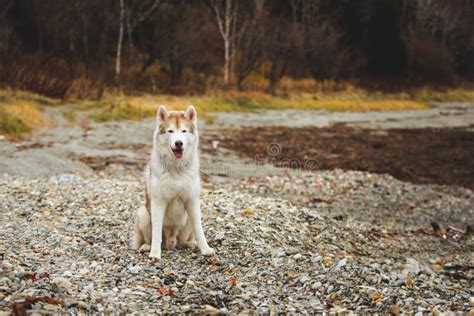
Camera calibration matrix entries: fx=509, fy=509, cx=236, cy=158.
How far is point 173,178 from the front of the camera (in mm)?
6520

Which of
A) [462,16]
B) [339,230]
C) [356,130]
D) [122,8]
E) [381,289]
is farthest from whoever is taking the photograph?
[462,16]

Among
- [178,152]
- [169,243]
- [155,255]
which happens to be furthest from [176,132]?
[169,243]

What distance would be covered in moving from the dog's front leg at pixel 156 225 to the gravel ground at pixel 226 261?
8.1 inches

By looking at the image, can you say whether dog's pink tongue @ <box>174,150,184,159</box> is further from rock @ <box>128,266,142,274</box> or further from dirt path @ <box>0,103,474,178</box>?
dirt path @ <box>0,103,474,178</box>

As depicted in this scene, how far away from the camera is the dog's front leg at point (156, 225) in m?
6.61

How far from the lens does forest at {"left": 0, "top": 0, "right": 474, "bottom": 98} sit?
33.6 metres

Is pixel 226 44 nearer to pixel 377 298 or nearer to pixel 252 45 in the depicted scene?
pixel 252 45

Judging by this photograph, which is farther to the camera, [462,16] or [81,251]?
[462,16]

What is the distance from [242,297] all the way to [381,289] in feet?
5.75

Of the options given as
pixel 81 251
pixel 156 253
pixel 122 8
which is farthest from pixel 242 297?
pixel 122 8

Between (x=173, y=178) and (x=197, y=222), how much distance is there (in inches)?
30.8

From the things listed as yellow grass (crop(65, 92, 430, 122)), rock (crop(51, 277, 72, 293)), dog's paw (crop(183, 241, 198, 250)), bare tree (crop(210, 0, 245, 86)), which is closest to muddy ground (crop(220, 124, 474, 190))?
yellow grass (crop(65, 92, 430, 122))

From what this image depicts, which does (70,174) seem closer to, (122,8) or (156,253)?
(156,253)

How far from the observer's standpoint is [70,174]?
553 inches
